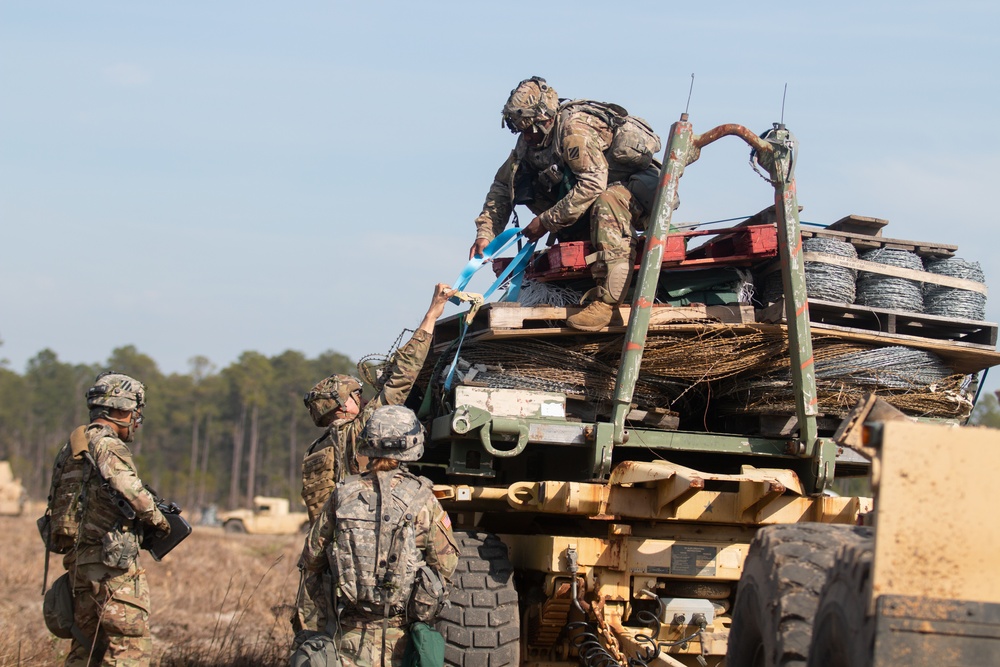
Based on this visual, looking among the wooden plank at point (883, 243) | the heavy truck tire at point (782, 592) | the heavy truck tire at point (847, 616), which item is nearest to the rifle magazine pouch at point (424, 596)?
the heavy truck tire at point (782, 592)

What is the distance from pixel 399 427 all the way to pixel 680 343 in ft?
7.35

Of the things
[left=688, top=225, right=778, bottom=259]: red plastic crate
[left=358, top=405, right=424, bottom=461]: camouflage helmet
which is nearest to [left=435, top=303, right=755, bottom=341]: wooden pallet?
[left=688, top=225, right=778, bottom=259]: red plastic crate

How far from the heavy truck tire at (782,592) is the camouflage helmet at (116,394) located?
3.52 meters

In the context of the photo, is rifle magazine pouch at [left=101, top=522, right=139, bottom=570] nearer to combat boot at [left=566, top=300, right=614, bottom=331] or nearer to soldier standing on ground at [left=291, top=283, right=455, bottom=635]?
soldier standing on ground at [left=291, top=283, right=455, bottom=635]

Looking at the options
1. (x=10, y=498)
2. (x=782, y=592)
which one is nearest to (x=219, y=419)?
(x=10, y=498)

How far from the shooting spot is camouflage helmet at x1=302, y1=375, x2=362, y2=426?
7504 millimetres

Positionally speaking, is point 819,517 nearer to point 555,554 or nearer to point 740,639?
point 555,554

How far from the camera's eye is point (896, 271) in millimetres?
7398

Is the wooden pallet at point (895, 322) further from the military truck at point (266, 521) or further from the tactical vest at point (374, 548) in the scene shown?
the military truck at point (266, 521)

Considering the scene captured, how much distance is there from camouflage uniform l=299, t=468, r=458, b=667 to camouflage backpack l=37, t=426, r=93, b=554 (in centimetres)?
165

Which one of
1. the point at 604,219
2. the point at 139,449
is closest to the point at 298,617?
the point at 604,219

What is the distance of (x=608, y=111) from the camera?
799cm

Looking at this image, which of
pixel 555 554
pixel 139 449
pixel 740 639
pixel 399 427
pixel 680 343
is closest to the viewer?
pixel 740 639

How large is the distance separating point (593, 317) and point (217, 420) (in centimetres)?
6920
